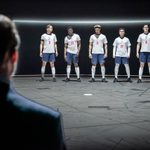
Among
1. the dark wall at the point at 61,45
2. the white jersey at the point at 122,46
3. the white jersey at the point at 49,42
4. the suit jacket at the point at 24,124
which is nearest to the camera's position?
the suit jacket at the point at 24,124

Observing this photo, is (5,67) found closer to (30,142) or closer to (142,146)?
(30,142)

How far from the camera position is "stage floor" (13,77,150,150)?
4.87m

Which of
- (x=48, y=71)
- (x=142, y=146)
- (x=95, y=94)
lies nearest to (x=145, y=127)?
(x=142, y=146)

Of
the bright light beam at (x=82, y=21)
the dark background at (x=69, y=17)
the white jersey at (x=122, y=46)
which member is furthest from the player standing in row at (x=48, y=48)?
the white jersey at (x=122, y=46)

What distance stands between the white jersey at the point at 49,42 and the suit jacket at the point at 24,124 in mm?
12106

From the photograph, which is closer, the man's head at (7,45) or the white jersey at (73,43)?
the man's head at (7,45)

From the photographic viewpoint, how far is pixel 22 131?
3.64ft

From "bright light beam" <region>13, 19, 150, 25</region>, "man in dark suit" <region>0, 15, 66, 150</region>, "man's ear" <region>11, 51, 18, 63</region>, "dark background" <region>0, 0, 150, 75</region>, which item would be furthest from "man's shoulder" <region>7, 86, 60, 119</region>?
"bright light beam" <region>13, 19, 150, 25</region>

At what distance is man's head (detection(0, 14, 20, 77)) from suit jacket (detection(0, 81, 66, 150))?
0.20 ft

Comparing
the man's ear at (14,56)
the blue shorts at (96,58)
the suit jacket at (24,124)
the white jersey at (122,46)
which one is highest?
the man's ear at (14,56)

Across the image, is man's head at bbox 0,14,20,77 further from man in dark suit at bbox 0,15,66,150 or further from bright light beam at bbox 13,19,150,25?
bright light beam at bbox 13,19,150,25

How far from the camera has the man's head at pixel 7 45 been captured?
1102mm

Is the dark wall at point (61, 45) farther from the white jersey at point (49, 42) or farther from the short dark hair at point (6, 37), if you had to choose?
the short dark hair at point (6, 37)

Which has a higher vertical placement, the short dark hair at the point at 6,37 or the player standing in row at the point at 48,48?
the short dark hair at the point at 6,37
